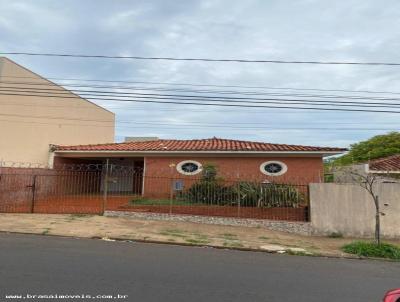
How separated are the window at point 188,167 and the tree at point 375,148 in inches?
767

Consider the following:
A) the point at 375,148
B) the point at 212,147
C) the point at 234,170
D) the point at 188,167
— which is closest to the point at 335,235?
the point at 234,170

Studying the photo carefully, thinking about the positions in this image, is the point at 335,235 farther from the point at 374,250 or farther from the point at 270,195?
the point at 374,250

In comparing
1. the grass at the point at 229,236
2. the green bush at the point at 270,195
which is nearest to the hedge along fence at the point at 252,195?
the green bush at the point at 270,195

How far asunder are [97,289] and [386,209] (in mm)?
11457

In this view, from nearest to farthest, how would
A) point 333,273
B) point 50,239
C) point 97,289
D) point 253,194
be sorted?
point 97,289 → point 333,273 → point 50,239 → point 253,194

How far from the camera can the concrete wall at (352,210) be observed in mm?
13750

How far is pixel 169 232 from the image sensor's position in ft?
40.2

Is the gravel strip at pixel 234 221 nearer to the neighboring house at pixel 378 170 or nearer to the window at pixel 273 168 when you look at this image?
the window at pixel 273 168

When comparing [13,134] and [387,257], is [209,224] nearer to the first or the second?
[387,257]

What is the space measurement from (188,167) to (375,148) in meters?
24.9

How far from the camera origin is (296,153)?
18516mm

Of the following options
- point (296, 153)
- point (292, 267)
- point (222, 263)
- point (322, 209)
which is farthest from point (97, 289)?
point (296, 153)

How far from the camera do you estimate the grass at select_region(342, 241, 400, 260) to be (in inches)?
409

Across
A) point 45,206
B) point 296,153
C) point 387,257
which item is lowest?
point 387,257
